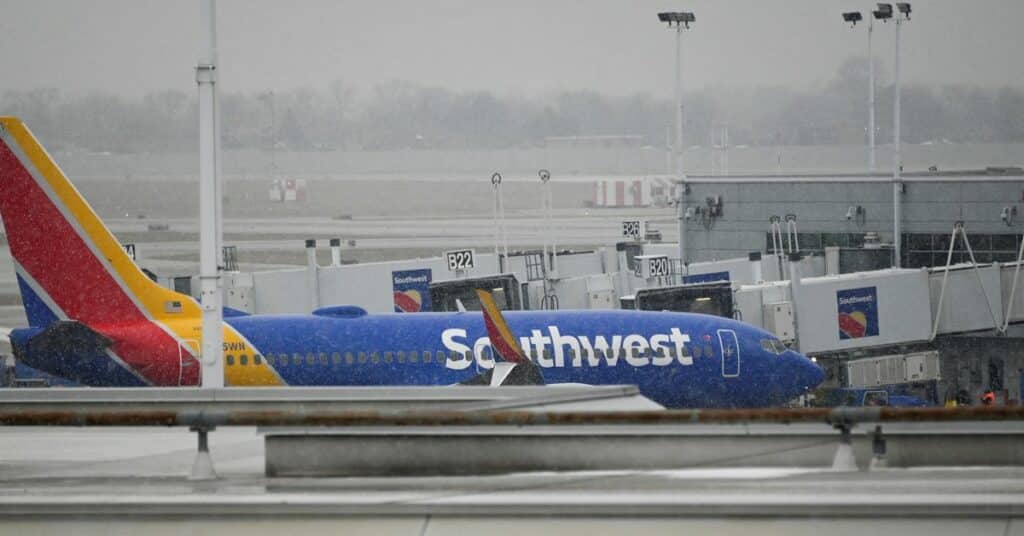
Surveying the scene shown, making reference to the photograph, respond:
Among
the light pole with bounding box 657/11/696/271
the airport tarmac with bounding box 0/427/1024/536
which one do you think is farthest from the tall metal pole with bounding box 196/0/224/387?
the light pole with bounding box 657/11/696/271

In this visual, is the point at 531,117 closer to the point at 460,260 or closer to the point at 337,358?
the point at 460,260

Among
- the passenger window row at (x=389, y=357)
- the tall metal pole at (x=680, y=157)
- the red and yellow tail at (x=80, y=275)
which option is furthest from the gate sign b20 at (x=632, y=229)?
the red and yellow tail at (x=80, y=275)

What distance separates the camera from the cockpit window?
90.2 feet

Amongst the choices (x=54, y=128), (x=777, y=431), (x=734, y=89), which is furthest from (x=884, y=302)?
(x=734, y=89)

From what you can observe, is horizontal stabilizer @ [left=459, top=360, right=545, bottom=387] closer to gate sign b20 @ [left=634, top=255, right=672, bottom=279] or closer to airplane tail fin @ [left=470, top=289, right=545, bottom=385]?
airplane tail fin @ [left=470, top=289, right=545, bottom=385]

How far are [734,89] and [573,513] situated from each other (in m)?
110

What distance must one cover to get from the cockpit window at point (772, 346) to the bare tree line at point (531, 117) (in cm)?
4781

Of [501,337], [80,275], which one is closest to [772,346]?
[501,337]

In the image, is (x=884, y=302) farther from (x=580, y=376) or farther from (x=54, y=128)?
(x=54, y=128)

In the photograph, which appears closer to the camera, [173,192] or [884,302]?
[884,302]

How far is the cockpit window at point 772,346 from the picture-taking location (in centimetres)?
2750

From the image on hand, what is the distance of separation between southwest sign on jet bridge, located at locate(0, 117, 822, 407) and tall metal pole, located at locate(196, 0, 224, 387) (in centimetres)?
1000

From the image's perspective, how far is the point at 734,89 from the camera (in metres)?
115

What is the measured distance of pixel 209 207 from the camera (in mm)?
14750
